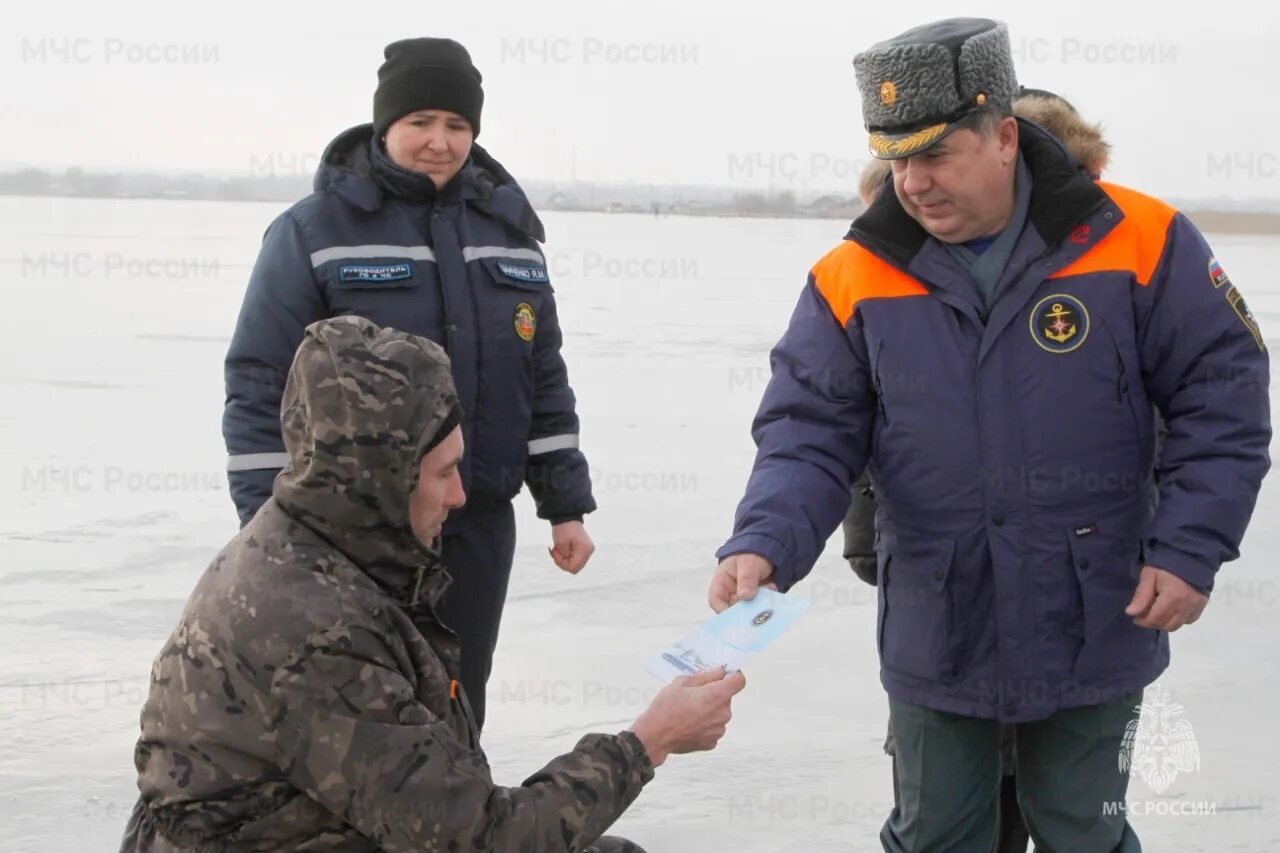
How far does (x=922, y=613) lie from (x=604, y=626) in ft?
9.14

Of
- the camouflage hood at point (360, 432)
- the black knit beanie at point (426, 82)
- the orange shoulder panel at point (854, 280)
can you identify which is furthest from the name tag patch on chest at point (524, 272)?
the camouflage hood at point (360, 432)

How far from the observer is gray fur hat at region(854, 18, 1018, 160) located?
9.11 ft

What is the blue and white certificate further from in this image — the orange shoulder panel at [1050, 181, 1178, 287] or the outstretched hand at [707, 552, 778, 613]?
the orange shoulder panel at [1050, 181, 1178, 287]

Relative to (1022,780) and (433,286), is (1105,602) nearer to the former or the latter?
A: (1022,780)

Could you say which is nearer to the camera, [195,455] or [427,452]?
[427,452]

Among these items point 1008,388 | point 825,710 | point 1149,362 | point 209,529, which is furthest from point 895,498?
point 209,529

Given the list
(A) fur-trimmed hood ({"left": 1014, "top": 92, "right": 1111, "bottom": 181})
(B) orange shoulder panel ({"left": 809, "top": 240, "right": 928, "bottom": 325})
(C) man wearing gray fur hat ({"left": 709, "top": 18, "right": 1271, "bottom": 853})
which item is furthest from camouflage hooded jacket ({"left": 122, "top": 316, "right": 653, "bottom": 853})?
(A) fur-trimmed hood ({"left": 1014, "top": 92, "right": 1111, "bottom": 181})

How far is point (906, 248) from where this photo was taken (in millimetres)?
2893

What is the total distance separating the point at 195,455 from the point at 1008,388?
6696 mm

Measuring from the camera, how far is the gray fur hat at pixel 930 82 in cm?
278

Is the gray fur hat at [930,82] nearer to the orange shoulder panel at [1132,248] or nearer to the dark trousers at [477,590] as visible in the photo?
the orange shoulder panel at [1132,248]

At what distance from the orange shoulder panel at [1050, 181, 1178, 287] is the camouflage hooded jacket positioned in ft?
4.11

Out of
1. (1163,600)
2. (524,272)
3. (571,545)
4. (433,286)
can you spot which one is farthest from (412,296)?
(1163,600)

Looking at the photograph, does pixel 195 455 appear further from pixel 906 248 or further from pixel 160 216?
pixel 160 216
